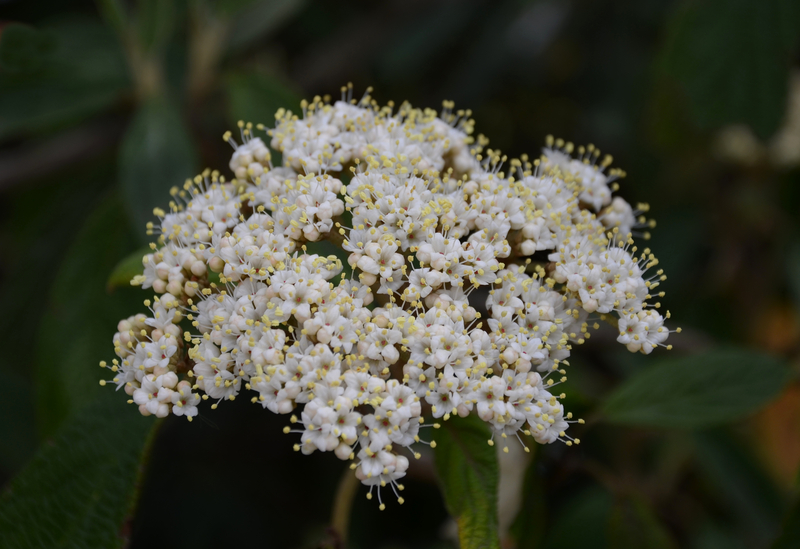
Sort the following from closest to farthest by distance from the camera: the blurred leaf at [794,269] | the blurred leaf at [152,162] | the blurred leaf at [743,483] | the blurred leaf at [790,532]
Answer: the blurred leaf at [790,532] → the blurred leaf at [152,162] → the blurred leaf at [743,483] → the blurred leaf at [794,269]

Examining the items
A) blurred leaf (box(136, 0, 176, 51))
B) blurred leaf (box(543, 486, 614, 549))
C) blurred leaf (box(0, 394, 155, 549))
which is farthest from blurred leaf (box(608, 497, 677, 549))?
blurred leaf (box(136, 0, 176, 51))

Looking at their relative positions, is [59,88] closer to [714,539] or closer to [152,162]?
[152,162]

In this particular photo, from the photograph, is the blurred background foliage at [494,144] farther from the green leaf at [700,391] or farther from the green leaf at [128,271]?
the green leaf at [128,271]

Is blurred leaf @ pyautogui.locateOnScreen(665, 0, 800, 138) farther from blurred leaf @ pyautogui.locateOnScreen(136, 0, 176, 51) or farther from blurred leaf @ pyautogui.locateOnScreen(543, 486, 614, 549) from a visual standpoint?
blurred leaf @ pyautogui.locateOnScreen(136, 0, 176, 51)

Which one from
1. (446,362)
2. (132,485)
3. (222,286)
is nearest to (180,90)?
(222,286)

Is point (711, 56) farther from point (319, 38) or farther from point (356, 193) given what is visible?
point (319, 38)

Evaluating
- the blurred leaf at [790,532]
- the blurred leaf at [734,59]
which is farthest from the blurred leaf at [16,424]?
the blurred leaf at [734,59]

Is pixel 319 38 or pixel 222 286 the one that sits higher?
pixel 319 38
